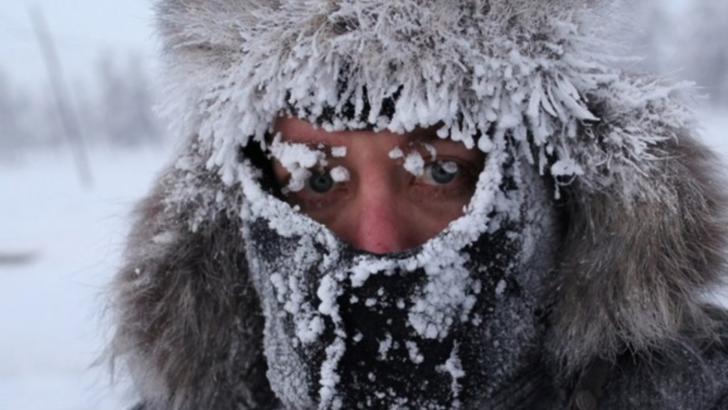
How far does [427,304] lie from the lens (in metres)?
0.99

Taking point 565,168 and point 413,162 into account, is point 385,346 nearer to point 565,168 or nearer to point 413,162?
point 413,162

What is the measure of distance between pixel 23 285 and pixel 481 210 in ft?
24.3

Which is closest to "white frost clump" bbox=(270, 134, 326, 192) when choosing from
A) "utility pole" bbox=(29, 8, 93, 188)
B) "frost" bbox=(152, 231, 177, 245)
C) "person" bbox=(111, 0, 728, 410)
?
"person" bbox=(111, 0, 728, 410)

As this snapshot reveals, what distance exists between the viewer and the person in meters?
0.98

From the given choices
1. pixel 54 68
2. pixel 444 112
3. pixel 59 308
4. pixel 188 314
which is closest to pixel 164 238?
pixel 188 314

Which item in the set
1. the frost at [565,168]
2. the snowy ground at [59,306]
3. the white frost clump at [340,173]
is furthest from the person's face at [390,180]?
the snowy ground at [59,306]

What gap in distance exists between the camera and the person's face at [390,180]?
1064mm

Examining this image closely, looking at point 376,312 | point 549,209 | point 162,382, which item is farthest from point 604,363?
point 162,382

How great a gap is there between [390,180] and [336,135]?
5.3 inches

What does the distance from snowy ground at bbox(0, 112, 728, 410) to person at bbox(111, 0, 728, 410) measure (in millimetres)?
325

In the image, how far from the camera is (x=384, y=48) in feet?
3.17

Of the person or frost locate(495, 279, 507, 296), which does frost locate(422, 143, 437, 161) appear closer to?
the person

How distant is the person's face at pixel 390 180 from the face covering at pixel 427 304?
83mm

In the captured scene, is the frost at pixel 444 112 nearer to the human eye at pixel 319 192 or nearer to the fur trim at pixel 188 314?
the human eye at pixel 319 192
